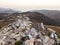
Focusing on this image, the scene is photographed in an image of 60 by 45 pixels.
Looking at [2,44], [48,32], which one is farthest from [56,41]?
[2,44]

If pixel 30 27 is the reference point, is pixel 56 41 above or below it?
below

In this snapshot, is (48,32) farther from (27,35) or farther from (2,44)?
(2,44)

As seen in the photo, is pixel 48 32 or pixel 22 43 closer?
pixel 22 43

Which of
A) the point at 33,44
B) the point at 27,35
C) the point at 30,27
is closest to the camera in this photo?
the point at 33,44

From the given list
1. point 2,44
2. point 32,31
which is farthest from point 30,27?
point 2,44

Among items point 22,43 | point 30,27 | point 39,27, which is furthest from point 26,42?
point 39,27

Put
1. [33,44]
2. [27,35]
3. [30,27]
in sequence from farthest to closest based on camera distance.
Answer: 1. [30,27]
2. [27,35]
3. [33,44]

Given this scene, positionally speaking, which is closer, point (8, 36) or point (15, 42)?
point (15, 42)

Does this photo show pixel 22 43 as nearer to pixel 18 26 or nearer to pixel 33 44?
pixel 33 44
